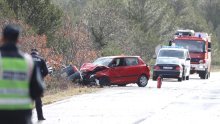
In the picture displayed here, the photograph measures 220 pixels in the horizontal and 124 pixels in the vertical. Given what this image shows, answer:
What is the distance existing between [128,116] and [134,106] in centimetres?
307

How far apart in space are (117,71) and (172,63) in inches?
333

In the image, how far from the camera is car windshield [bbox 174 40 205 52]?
44.5m

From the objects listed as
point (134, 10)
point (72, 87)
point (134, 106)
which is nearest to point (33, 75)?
point (134, 106)

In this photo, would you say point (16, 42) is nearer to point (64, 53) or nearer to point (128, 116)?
point (128, 116)

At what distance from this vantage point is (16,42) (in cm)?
697

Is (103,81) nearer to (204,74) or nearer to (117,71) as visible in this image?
(117,71)

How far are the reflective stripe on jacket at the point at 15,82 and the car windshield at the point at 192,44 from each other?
37997 mm

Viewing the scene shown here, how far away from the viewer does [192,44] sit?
4462 cm

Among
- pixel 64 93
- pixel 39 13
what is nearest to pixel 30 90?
pixel 64 93

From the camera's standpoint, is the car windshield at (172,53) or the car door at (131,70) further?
the car windshield at (172,53)

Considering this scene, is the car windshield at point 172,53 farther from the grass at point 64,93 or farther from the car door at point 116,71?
the grass at point 64,93

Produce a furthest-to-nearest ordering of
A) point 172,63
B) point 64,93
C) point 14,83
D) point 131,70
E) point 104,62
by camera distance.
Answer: point 172,63
point 131,70
point 104,62
point 64,93
point 14,83

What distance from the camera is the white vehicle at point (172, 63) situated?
3838 centimetres

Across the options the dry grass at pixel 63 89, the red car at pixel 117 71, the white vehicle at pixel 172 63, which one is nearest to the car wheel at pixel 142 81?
the red car at pixel 117 71
